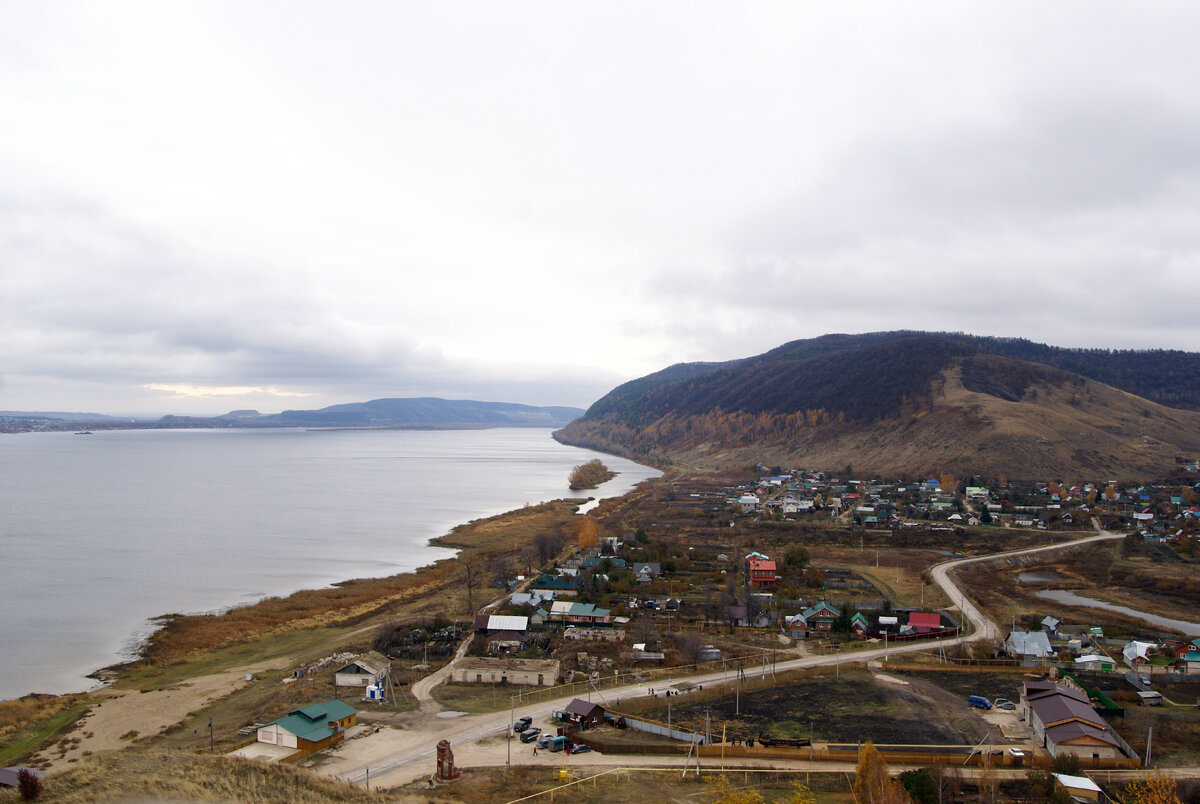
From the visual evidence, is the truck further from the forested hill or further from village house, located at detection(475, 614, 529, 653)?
the forested hill

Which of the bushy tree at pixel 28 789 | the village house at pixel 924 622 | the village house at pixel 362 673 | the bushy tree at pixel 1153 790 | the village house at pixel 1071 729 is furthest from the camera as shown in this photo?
the village house at pixel 924 622

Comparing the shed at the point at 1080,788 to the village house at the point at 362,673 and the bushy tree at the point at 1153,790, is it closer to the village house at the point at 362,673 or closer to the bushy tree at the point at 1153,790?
→ the bushy tree at the point at 1153,790

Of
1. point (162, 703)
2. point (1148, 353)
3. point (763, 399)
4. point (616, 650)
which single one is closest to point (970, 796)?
point (616, 650)

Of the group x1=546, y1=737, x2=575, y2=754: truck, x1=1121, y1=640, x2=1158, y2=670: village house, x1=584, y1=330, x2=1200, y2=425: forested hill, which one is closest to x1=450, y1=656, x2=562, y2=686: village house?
x1=546, y1=737, x2=575, y2=754: truck

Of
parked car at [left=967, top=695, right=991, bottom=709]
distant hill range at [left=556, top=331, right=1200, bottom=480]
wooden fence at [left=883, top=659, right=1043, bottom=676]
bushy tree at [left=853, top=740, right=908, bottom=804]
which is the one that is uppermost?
distant hill range at [left=556, top=331, right=1200, bottom=480]

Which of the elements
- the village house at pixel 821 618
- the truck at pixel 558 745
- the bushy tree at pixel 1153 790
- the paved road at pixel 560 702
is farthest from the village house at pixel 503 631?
the bushy tree at pixel 1153 790

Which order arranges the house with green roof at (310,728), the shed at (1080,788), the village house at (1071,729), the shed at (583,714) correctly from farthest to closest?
the shed at (583,714), the house with green roof at (310,728), the village house at (1071,729), the shed at (1080,788)

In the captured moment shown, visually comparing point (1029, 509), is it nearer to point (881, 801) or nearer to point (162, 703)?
point (881, 801)
